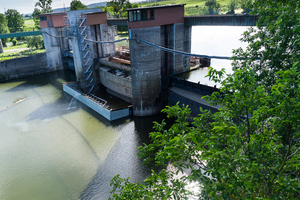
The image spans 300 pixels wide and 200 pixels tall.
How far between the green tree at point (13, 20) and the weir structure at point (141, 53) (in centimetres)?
7243

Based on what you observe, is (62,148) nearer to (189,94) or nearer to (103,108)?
(103,108)

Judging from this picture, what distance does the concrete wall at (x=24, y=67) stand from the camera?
45125 millimetres

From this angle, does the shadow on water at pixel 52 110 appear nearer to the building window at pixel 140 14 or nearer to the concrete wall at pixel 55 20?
the building window at pixel 140 14

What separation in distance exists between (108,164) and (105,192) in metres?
3.11

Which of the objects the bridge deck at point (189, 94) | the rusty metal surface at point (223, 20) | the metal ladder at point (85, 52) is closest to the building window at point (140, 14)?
the rusty metal surface at point (223, 20)

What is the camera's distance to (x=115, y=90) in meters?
34.6

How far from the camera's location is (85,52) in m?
33.8

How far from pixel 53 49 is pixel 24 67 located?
6.78 meters

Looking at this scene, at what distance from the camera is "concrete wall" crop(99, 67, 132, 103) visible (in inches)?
1236

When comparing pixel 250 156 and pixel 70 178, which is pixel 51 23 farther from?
pixel 250 156

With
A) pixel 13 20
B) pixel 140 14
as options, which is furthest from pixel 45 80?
pixel 13 20

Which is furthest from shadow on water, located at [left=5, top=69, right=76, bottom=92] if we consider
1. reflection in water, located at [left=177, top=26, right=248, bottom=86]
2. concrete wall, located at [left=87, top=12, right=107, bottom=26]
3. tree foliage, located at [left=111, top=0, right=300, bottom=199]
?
tree foliage, located at [left=111, top=0, right=300, bottom=199]

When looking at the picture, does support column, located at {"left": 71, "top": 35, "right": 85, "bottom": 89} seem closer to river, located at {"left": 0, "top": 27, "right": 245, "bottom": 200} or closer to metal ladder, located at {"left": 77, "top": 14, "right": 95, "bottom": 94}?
metal ladder, located at {"left": 77, "top": 14, "right": 95, "bottom": 94}

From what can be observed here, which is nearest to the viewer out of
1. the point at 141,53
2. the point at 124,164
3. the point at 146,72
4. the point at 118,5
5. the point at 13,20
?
the point at 124,164
